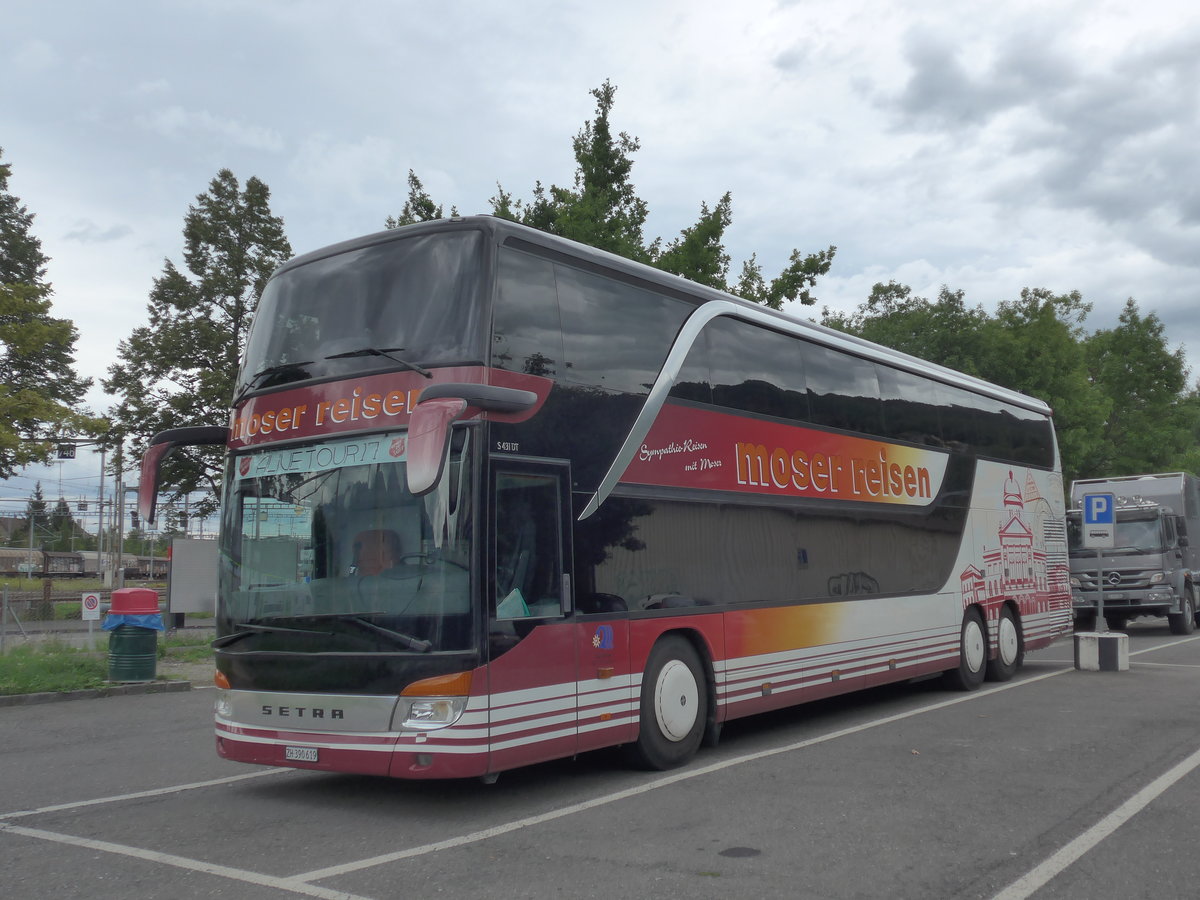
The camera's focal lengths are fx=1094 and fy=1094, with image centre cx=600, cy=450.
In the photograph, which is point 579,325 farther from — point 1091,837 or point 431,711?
point 1091,837

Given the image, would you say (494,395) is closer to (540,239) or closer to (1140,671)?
(540,239)

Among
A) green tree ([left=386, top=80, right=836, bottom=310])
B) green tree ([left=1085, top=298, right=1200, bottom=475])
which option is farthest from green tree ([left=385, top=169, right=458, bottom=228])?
green tree ([left=1085, top=298, right=1200, bottom=475])

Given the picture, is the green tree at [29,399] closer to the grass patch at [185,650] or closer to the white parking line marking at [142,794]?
the grass patch at [185,650]

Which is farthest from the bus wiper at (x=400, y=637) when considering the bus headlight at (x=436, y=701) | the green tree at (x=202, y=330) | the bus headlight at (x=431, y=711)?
the green tree at (x=202, y=330)

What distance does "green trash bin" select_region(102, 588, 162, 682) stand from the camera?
15.7 m

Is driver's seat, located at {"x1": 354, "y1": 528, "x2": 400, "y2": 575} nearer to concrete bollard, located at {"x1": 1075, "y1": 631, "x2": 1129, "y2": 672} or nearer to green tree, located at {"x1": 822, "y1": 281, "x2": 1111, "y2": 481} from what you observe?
concrete bollard, located at {"x1": 1075, "y1": 631, "x2": 1129, "y2": 672}

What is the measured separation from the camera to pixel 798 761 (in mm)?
9109

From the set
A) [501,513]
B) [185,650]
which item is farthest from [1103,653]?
[185,650]

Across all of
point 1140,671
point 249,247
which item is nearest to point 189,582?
point 1140,671

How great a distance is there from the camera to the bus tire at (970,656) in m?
14.3

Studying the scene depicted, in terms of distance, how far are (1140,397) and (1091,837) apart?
1903 inches

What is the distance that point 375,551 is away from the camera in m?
7.20

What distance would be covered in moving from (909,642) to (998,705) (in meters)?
1.23

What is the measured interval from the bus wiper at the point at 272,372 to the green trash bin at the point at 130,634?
8.60 m
